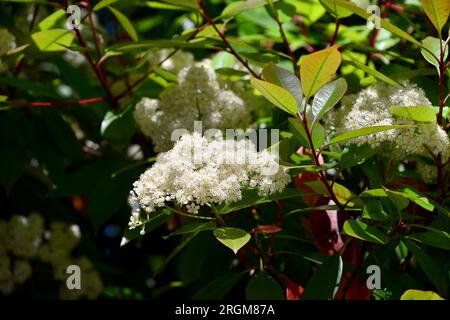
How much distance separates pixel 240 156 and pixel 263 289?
311 mm

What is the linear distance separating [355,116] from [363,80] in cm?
31

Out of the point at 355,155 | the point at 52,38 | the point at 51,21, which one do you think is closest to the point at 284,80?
the point at 355,155

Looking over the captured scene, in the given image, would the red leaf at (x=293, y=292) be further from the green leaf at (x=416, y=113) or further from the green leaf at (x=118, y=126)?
the green leaf at (x=118, y=126)

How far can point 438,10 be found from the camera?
1.50 metres

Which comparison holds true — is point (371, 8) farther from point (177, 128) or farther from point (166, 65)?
point (166, 65)

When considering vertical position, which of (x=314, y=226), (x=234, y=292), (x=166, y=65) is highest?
(x=166, y=65)

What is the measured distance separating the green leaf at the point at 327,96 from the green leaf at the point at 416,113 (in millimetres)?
100

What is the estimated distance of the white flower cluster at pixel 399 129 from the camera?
4.75ft

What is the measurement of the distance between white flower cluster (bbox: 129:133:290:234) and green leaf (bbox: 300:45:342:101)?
0.16m

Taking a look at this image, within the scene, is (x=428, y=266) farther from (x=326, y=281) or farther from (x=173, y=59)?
(x=173, y=59)

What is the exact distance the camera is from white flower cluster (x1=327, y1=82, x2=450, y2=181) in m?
1.45

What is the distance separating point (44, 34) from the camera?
1946 millimetres
